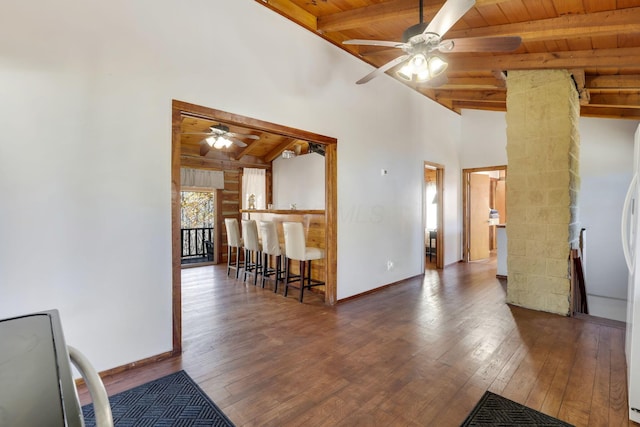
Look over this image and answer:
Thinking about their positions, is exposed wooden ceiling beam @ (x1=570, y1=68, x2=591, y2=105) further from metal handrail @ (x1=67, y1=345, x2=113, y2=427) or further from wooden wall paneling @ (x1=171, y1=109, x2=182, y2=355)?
metal handrail @ (x1=67, y1=345, x2=113, y2=427)

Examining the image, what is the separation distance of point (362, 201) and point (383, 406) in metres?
2.72

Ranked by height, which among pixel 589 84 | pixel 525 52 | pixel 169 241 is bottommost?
pixel 169 241

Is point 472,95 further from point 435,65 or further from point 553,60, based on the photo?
point 435,65

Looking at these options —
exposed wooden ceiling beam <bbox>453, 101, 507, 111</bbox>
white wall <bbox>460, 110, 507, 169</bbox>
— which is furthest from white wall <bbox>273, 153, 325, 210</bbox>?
white wall <bbox>460, 110, 507, 169</bbox>

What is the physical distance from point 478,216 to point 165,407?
690cm

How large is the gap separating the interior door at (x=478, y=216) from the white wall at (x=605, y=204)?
187 centimetres

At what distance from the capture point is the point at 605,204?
17.0 feet

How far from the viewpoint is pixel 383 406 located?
6.32 feet

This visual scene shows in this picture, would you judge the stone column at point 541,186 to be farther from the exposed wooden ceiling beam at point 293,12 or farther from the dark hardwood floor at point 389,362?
the exposed wooden ceiling beam at point 293,12

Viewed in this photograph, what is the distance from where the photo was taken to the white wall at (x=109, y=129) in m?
1.96

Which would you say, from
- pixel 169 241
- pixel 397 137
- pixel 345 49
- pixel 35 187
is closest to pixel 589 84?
pixel 397 137

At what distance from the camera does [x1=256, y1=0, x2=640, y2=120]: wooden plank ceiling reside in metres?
2.83

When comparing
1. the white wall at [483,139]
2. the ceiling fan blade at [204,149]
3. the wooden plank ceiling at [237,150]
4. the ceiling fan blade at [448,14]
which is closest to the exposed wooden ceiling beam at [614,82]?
the white wall at [483,139]

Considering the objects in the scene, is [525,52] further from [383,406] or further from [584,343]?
[383,406]
